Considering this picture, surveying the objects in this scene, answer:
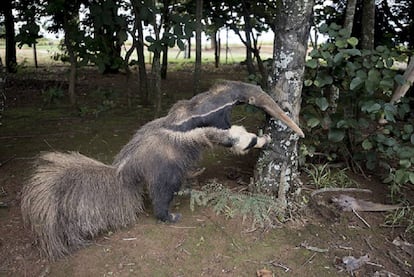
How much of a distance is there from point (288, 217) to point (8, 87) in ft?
28.2

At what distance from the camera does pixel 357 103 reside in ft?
13.4

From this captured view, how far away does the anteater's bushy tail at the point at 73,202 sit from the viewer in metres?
3.17

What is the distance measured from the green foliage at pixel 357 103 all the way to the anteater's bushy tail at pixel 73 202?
1823 mm

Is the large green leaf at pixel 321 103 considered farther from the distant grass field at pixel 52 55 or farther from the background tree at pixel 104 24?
the distant grass field at pixel 52 55

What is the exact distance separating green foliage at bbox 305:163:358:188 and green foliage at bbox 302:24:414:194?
174 millimetres

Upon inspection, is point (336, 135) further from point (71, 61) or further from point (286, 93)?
point (71, 61)

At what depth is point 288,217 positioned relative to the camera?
371 cm

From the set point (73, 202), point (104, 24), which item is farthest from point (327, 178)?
point (104, 24)

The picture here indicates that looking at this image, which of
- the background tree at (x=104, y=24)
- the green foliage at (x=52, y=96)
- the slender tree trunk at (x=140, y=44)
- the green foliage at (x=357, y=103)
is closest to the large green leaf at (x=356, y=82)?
the green foliage at (x=357, y=103)

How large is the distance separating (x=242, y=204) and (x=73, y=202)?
4.61ft

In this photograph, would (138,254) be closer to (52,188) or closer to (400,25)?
(52,188)

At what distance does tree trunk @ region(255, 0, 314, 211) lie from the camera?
3.53 metres

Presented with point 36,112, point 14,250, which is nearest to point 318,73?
point 14,250

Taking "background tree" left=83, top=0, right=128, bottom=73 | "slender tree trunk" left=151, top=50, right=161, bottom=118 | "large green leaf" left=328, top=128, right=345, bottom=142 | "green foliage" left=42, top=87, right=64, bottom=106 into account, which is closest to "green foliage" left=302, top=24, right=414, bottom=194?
"large green leaf" left=328, top=128, right=345, bottom=142
